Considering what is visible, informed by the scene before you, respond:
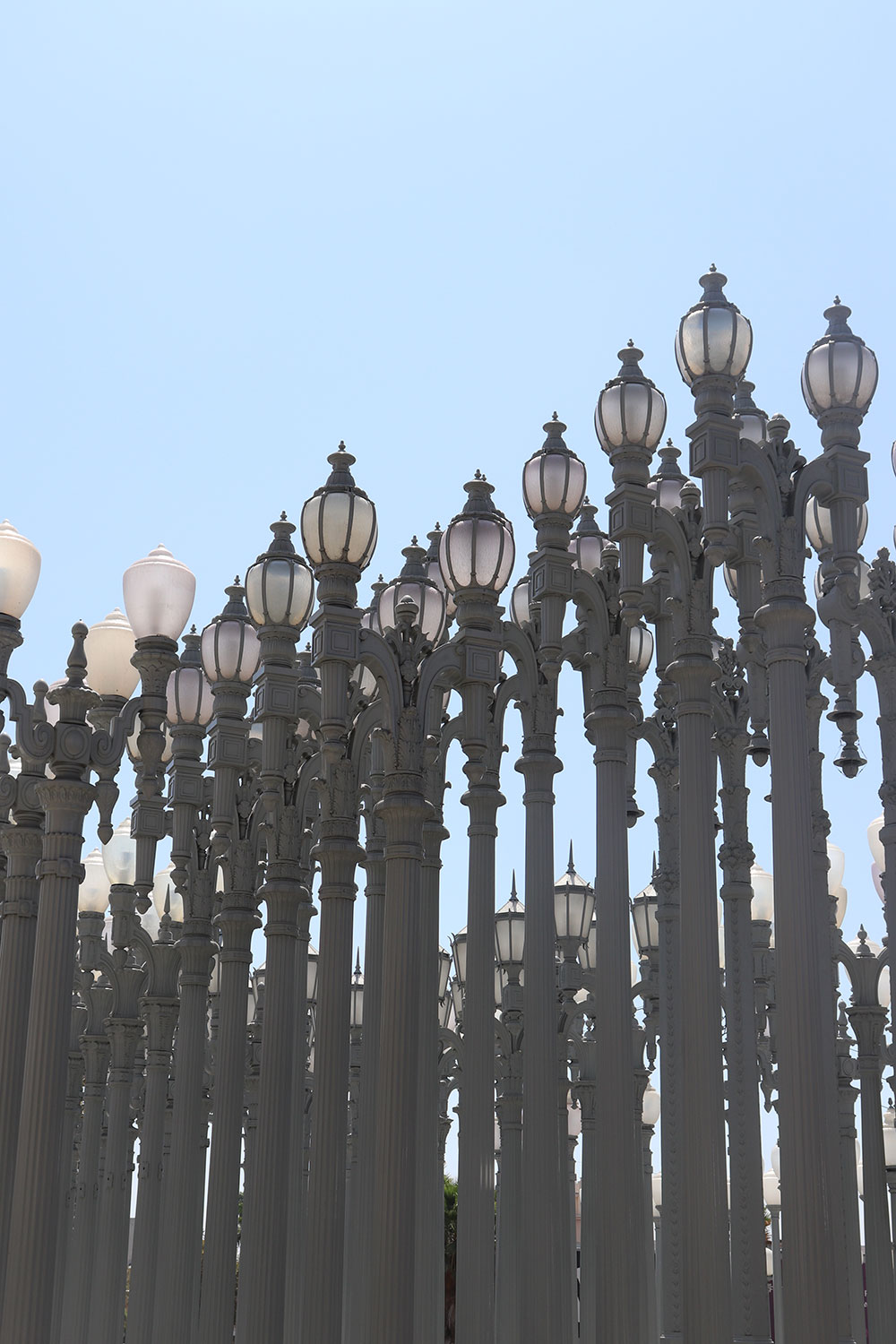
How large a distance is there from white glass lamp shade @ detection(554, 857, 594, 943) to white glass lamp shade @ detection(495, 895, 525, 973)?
3.42 ft

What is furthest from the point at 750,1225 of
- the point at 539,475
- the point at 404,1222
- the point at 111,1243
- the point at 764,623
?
the point at 111,1243

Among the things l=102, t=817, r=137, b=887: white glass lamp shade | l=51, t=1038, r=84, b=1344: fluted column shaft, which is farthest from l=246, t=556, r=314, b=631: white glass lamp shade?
l=51, t=1038, r=84, b=1344: fluted column shaft

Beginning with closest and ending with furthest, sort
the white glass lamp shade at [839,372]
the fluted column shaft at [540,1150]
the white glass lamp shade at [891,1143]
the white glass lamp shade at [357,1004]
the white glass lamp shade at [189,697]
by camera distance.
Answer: the white glass lamp shade at [839,372] < the fluted column shaft at [540,1150] < the white glass lamp shade at [189,697] < the white glass lamp shade at [891,1143] < the white glass lamp shade at [357,1004]

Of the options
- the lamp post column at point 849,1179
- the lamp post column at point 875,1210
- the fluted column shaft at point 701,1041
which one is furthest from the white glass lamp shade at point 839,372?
the lamp post column at point 875,1210

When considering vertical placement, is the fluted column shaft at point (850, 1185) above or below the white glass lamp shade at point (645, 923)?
below

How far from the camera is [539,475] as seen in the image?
14.6m

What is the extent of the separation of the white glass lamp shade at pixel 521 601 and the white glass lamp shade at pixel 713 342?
215 inches

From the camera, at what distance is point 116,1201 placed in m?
26.5

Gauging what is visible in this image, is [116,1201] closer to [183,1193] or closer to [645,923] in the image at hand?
[183,1193]

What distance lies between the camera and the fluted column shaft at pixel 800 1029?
989cm

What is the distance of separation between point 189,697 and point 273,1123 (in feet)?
14.1

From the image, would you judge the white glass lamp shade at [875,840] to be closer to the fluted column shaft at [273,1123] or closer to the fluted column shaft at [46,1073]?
the fluted column shaft at [273,1123]

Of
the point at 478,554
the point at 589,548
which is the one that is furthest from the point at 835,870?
the point at 478,554

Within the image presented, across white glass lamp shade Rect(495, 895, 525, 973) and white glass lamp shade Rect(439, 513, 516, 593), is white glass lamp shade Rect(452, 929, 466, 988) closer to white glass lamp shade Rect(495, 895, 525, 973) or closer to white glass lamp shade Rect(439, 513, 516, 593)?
white glass lamp shade Rect(495, 895, 525, 973)
